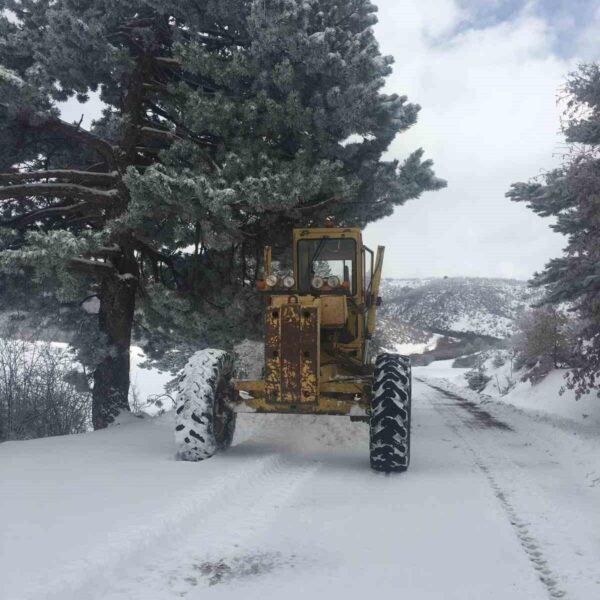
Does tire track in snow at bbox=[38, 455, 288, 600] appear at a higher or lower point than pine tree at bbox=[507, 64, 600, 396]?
lower

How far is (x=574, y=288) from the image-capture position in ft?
34.7

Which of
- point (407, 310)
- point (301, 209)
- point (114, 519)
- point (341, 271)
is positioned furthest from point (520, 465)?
point (407, 310)

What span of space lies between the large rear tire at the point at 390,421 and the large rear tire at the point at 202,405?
1.75 meters

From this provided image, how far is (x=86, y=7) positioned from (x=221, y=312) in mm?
5538

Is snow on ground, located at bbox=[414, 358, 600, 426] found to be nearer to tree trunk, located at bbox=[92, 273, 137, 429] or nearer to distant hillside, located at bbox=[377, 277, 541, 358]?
tree trunk, located at bbox=[92, 273, 137, 429]

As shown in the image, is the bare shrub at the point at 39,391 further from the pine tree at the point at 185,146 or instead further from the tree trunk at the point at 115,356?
the pine tree at the point at 185,146

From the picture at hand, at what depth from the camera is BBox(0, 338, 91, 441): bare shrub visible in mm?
12297

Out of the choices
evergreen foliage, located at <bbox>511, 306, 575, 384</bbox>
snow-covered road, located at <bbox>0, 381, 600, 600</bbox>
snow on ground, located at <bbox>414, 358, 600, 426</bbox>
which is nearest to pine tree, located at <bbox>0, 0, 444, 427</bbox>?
snow-covered road, located at <bbox>0, 381, 600, 600</bbox>

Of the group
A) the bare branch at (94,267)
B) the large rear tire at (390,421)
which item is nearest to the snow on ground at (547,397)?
the large rear tire at (390,421)

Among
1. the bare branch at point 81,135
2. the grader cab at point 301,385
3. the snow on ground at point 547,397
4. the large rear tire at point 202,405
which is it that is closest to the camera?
the grader cab at point 301,385

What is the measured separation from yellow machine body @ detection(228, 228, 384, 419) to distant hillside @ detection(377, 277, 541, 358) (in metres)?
39.8

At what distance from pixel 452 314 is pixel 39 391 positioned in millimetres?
75655

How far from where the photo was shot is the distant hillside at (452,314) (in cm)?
6397

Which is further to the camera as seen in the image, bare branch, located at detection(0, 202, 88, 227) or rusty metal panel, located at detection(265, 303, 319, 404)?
bare branch, located at detection(0, 202, 88, 227)
